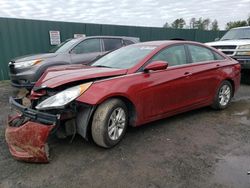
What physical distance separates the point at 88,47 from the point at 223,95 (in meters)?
4.24

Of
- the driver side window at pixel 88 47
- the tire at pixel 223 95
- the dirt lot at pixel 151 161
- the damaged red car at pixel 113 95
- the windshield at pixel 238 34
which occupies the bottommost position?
the dirt lot at pixel 151 161

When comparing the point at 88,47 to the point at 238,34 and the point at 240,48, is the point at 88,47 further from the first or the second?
the point at 238,34

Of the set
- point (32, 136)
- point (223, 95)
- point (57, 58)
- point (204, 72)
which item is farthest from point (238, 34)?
point (32, 136)

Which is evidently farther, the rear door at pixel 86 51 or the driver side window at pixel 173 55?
the rear door at pixel 86 51

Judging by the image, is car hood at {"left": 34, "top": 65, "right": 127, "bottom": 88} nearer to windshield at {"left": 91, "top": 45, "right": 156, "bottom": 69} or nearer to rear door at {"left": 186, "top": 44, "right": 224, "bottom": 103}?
windshield at {"left": 91, "top": 45, "right": 156, "bottom": 69}

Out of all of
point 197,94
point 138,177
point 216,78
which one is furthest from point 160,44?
point 138,177

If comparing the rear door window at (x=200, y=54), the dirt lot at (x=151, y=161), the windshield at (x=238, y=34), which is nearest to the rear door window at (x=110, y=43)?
the rear door window at (x=200, y=54)

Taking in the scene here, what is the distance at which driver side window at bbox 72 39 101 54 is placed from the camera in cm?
737

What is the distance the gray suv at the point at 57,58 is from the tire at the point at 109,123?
3000mm

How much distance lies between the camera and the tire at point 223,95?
208 inches

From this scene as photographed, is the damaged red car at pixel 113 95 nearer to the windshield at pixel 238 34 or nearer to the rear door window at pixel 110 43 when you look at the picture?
the rear door window at pixel 110 43

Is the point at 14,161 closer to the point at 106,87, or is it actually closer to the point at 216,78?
the point at 106,87

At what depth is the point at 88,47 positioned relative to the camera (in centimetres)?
768

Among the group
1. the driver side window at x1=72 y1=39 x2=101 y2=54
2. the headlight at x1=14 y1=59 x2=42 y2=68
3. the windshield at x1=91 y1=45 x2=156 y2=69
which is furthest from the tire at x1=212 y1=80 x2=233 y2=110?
the headlight at x1=14 y1=59 x2=42 y2=68
